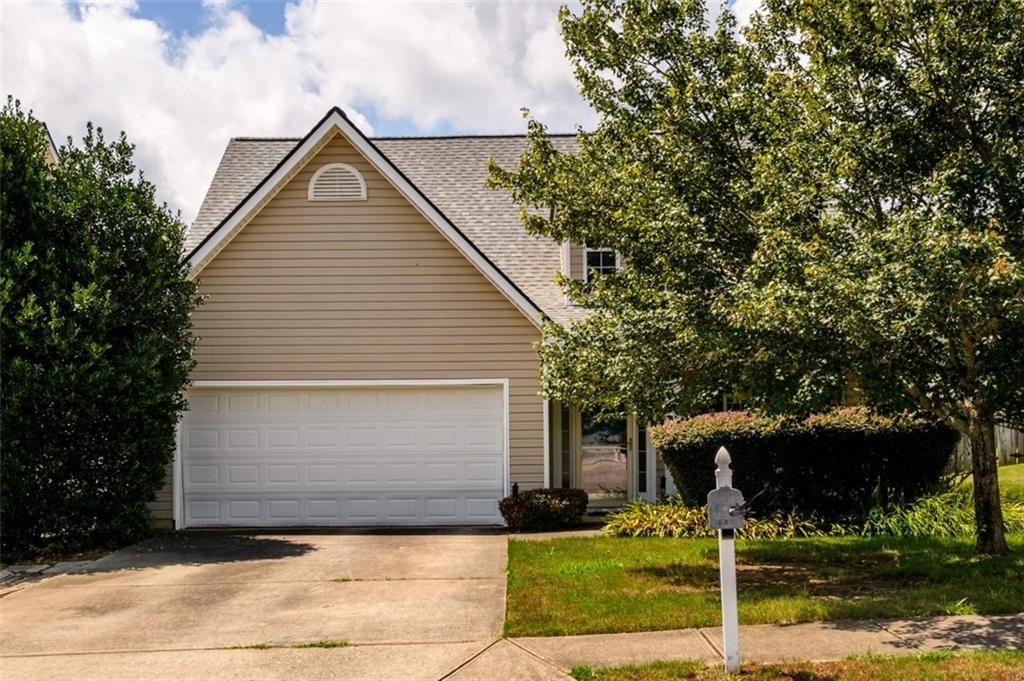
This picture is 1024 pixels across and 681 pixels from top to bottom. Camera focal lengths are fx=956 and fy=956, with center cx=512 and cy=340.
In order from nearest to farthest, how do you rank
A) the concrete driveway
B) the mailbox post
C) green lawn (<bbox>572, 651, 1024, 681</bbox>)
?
green lawn (<bbox>572, 651, 1024, 681</bbox>), the mailbox post, the concrete driveway

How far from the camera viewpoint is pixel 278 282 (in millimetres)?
15602

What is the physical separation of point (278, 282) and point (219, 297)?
99 cm

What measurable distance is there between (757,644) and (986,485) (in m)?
4.18

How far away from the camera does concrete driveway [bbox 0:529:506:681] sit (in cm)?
720

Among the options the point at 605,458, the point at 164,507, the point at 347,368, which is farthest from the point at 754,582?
the point at 164,507

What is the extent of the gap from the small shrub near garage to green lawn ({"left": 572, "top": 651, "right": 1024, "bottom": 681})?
7.77 metres

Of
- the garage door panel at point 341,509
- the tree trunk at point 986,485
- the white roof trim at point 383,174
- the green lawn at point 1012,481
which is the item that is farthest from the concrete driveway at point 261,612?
the green lawn at point 1012,481

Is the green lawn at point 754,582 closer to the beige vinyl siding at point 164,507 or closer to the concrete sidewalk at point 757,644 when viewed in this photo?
the concrete sidewalk at point 757,644

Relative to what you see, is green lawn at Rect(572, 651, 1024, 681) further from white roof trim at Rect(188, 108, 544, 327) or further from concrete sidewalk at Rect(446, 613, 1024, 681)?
white roof trim at Rect(188, 108, 544, 327)

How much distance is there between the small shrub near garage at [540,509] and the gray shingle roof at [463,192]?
121 inches

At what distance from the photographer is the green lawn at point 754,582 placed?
8047mm

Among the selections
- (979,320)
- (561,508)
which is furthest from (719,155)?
(561,508)

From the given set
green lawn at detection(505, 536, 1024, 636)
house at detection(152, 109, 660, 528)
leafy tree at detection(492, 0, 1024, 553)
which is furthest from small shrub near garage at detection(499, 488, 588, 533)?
leafy tree at detection(492, 0, 1024, 553)

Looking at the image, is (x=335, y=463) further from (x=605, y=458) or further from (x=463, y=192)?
(x=463, y=192)
